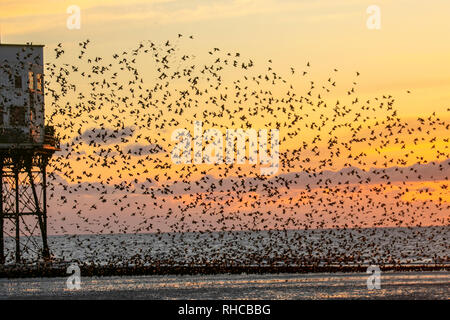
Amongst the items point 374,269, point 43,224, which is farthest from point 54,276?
point 374,269

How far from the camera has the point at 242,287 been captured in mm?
67688

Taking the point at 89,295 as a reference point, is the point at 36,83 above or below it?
above

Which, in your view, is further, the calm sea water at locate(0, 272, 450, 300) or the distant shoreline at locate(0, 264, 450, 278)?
the distant shoreline at locate(0, 264, 450, 278)

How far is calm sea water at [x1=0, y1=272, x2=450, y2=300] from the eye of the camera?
62.0 metres

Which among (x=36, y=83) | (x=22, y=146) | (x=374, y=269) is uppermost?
(x=36, y=83)

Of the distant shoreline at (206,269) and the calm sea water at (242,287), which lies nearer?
the calm sea water at (242,287)

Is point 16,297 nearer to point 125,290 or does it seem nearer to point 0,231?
point 125,290

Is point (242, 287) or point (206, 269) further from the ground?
point (242, 287)

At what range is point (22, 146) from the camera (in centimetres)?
7550

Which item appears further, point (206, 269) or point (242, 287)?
point (206, 269)

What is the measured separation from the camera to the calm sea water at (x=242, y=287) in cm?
6197
